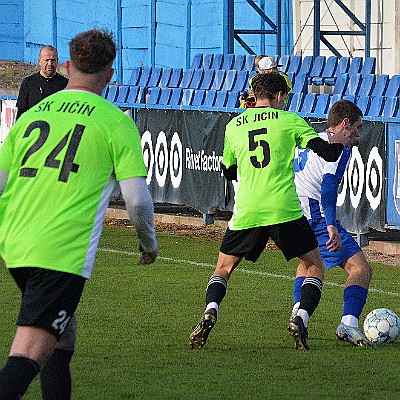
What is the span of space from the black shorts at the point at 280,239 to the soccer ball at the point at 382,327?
2.37 feet

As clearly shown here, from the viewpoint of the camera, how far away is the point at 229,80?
2056 cm

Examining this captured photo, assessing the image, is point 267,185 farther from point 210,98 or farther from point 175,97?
point 175,97

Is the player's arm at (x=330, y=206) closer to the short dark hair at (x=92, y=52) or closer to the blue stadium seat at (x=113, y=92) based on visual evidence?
the short dark hair at (x=92, y=52)

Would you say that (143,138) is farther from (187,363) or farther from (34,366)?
(34,366)

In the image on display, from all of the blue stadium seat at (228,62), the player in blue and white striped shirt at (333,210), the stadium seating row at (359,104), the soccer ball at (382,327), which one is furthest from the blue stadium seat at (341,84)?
the soccer ball at (382,327)

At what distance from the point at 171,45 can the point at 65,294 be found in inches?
1062

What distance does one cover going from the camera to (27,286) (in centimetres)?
482

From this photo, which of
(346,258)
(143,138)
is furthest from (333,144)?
(143,138)

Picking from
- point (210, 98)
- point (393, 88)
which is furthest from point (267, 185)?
point (210, 98)

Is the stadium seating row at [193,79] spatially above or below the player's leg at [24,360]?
above

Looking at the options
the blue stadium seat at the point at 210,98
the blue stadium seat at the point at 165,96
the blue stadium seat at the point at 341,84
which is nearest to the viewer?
the blue stadium seat at the point at 210,98

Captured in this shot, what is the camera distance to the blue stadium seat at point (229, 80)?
20422 millimetres

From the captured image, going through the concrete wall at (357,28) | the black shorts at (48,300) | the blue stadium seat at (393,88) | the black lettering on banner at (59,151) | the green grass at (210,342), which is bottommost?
the green grass at (210,342)

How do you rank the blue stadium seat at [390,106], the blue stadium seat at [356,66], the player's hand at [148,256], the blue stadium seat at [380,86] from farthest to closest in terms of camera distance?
the blue stadium seat at [356,66], the blue stadium seat at [380,86], the blue stadium seat at [390,106], the player's hand at [148,256]
